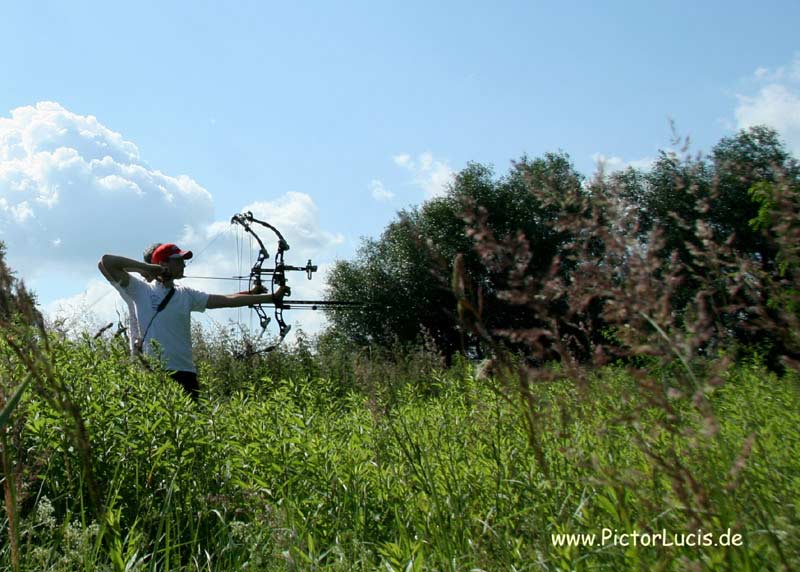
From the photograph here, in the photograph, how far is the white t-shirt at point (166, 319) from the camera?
6457 mm

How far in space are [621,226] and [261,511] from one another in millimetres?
2055

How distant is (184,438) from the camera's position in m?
3.83

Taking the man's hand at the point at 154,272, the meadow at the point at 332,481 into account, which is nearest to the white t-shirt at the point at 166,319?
the man's hand at the point at 154,272

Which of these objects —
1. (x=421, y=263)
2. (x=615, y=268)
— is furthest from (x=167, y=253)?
(x=421, y=263)

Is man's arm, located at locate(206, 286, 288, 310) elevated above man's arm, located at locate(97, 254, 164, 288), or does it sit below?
below

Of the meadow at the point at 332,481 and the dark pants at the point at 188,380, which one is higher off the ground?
the dark pants at the point at 188,380

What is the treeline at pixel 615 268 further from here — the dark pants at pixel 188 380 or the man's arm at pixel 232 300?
the man's arm at pixel 232 300

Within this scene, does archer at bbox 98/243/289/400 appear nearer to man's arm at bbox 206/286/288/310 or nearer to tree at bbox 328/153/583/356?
man's arm at bbox 206/286/288/310

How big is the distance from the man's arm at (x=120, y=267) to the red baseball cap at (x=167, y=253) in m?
0.07

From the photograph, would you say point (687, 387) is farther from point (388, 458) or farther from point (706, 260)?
point (388, 458)

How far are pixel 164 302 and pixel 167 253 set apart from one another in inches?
25.4

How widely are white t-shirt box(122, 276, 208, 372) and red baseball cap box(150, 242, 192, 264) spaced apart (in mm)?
280

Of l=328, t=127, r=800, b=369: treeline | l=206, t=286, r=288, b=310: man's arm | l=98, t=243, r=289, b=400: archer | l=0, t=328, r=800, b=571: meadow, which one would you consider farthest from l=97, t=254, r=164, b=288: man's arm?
l=328, t=127, r=800, b=369: treeline

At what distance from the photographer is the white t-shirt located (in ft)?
21.2
